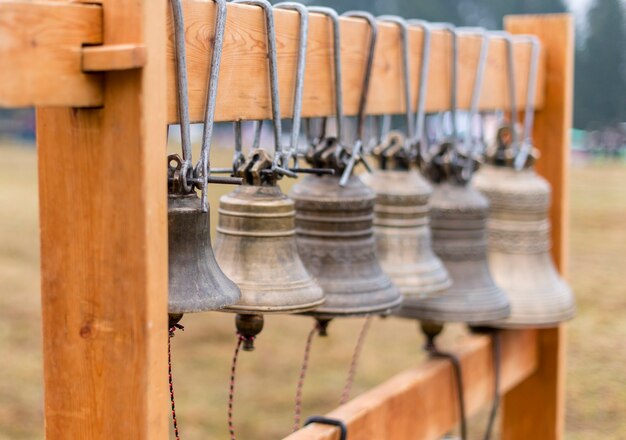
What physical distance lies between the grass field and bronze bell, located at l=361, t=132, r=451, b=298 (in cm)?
200

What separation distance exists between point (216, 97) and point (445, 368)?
1.28 metres

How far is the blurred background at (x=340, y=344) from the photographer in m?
4.70

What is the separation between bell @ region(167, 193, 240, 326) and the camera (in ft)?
5.26

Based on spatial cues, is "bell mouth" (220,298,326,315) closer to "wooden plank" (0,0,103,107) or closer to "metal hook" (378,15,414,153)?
"wooden plank" (0,0,103,107)

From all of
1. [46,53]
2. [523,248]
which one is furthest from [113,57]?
[523,248]

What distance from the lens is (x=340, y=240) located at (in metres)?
2.11

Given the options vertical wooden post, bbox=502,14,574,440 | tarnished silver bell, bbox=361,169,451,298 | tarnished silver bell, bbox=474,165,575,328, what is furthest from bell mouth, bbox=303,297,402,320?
vertical wooden post, bbox=502,14,574,440

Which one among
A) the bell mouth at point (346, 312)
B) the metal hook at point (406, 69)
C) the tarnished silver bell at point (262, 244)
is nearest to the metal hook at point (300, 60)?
the tarnished silver bell at point (262, 244)

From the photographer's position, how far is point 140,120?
1435mm

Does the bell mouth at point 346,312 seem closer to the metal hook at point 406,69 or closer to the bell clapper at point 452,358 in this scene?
the metal hook at point 406,69

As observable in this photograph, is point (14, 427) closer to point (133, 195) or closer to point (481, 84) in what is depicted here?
point (481, 84)

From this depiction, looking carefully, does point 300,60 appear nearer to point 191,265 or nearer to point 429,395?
point 191,265

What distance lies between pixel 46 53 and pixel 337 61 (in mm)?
846

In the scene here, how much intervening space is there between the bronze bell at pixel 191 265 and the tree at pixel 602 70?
19.5 ft
